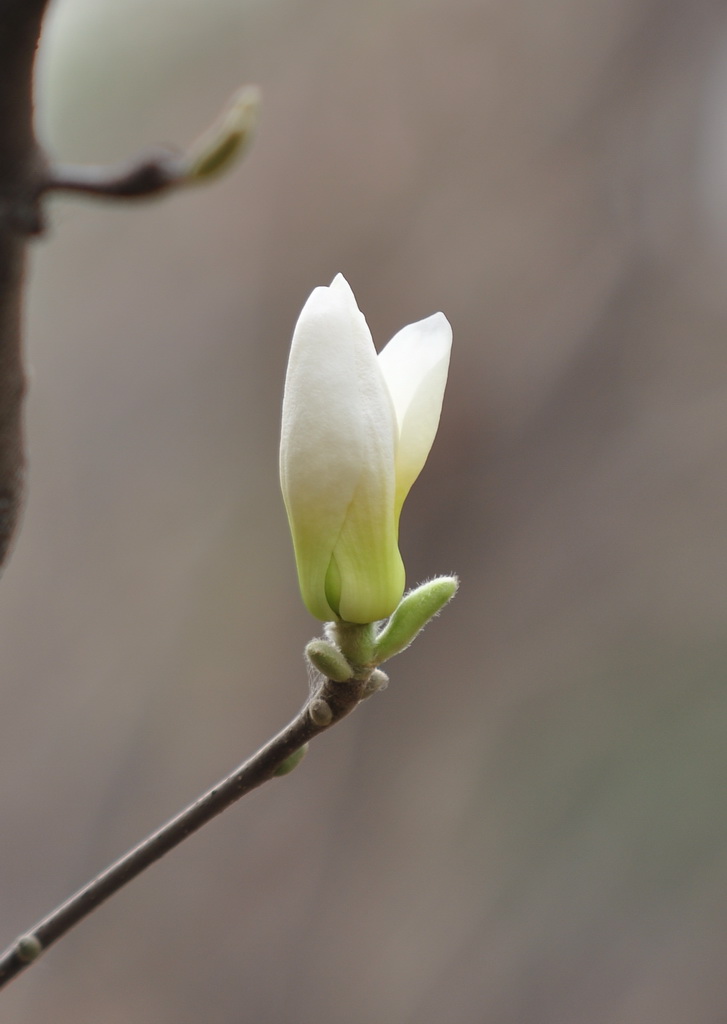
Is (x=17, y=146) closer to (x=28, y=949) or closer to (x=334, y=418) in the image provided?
(x=334, y=418)

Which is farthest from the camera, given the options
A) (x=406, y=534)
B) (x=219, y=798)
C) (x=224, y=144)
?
(x=406, y=534)

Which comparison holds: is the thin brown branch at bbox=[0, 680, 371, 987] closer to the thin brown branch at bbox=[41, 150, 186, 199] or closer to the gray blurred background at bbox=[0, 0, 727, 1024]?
the thin brown branch at bbox=[41, 150, 186, 199]

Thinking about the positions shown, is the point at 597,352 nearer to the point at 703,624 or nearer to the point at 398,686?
the point at 703,624

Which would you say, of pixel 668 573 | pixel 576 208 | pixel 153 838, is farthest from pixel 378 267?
pixel 153 838

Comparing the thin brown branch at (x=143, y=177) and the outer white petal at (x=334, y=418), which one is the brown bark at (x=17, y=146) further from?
the outer white petal at (x=334, y=418)

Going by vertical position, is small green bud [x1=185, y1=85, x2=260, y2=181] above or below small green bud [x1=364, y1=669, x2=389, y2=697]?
above

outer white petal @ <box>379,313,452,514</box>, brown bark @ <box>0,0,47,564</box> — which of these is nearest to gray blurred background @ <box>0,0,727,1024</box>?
outer white petal @ <box>379,313,452,514</box>

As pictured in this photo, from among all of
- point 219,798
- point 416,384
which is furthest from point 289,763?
point 416,384
